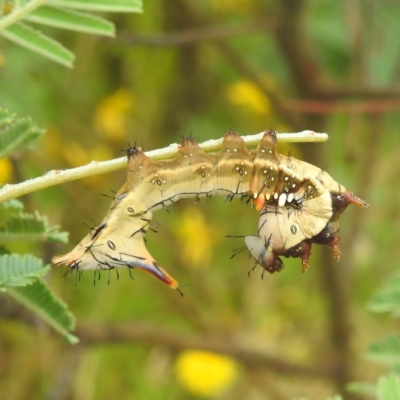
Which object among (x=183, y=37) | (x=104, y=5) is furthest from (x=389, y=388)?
(x=183, y=37)

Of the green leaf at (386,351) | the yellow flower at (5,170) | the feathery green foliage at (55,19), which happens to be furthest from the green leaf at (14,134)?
the yellow flower at (5,170)

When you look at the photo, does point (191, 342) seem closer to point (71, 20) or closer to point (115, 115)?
point (115, 115)

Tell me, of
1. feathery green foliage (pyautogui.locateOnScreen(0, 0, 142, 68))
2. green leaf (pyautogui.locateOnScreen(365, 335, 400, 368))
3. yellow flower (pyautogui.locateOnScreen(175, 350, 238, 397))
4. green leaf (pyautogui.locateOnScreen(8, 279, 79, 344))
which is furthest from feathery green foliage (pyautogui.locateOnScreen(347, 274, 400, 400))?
yellow flower (pyautogui.locateOnScreen(175, 350, 238, 397))

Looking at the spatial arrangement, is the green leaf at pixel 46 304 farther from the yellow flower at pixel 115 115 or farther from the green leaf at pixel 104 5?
the yellow flower at pixel 115 115

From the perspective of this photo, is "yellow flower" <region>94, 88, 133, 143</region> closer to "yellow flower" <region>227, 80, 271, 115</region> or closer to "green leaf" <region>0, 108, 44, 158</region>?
"yellow flower" <region>227, 80, 271, 115</region>

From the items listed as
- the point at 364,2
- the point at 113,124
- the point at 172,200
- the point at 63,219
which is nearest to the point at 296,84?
the point at 364,2

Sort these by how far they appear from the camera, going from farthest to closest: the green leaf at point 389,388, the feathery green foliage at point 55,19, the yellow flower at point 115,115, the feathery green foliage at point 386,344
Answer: the yellow flower at point 115,115, the feathery green foliage at point 386,344, the feathery green foliage at point 55,19, the green leaf at point 389,388
